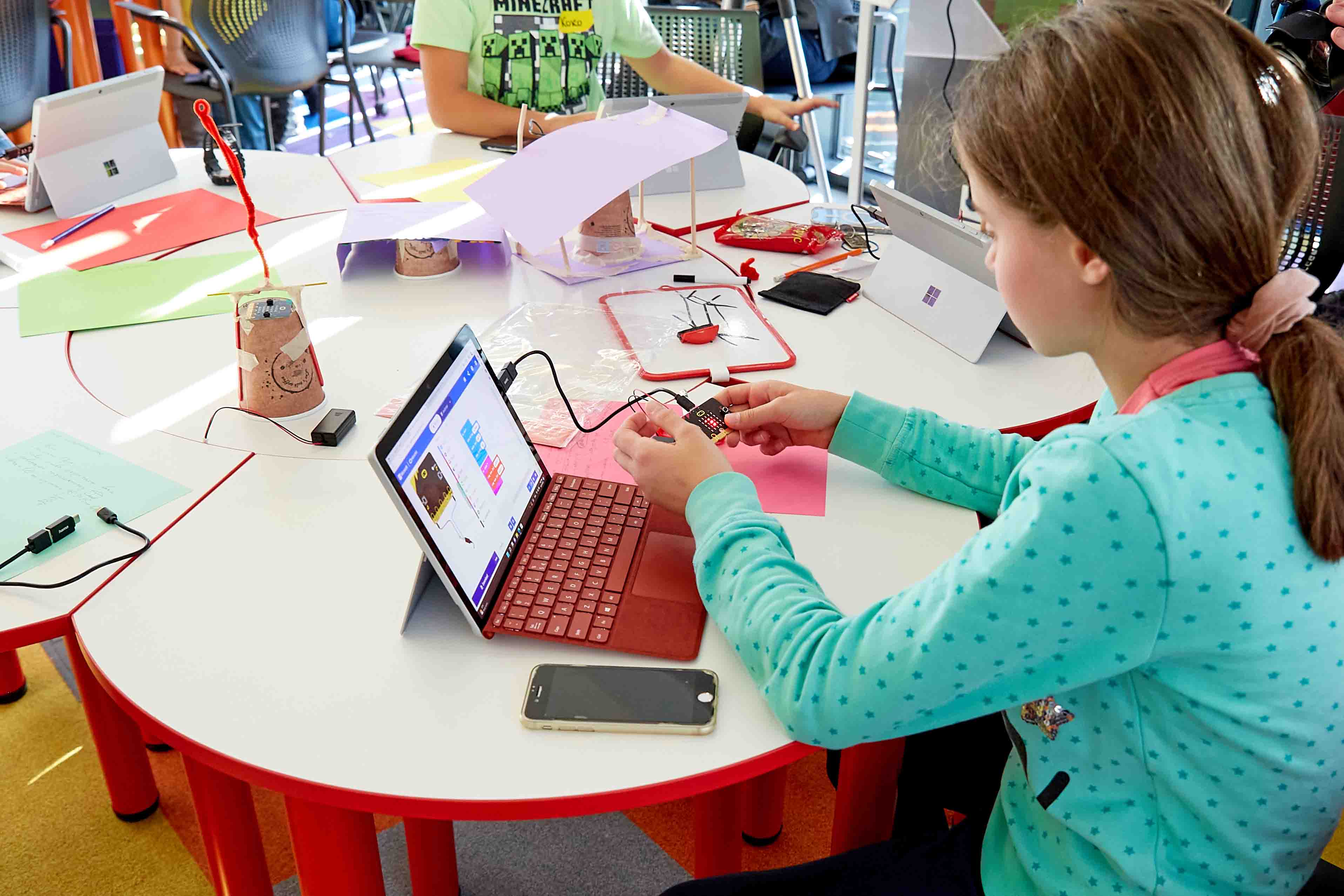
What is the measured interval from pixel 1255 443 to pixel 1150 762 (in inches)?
9.6

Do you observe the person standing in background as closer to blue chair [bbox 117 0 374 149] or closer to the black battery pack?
blue chair [bbox 117 0 374 149]

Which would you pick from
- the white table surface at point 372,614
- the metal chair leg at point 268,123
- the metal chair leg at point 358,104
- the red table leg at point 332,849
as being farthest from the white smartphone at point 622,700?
the metal chair leg at point 268,123

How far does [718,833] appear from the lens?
1.28m

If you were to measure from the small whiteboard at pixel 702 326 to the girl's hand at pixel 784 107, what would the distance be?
77 cm

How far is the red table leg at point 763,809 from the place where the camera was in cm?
150

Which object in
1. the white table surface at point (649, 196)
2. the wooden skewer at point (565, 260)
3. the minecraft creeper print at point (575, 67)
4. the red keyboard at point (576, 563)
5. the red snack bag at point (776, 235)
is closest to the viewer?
the red keyboard at point (576, 563)

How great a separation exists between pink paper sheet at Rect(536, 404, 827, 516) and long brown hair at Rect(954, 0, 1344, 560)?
0.42 metres

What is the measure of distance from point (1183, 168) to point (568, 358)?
867mm

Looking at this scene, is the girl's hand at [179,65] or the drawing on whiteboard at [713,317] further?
the girl's hand at [179,65]

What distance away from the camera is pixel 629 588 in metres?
0.94

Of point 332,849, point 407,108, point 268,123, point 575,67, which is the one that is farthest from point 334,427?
point 407,108

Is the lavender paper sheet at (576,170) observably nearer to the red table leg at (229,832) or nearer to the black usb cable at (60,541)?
the black usb cable at (60,541)

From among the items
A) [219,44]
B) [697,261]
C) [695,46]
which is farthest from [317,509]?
[219,44]

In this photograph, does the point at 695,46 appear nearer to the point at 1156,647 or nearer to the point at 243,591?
the point at 243,591
